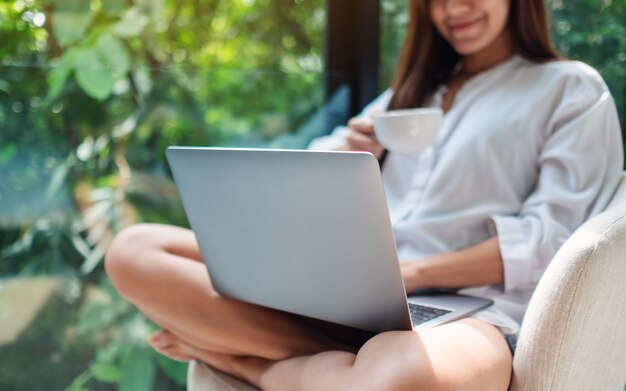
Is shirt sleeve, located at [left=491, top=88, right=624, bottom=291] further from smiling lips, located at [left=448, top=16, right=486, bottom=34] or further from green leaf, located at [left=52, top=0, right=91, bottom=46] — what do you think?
green leaf, located at [left=52, top=0, right=91, bottom=46]

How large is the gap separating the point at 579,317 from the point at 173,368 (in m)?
1.18

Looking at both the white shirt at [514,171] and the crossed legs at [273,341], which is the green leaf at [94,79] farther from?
the white shirt at [514,171]

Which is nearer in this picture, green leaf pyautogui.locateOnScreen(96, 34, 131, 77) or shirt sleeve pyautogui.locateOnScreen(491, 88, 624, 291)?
shirt sleeve pyautogui.locateOnScreen(491, 88, 624, 291)

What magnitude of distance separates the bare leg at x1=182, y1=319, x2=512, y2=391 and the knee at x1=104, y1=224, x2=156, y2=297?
32cm

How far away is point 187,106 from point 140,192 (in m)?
0.25

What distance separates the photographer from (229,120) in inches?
72.6

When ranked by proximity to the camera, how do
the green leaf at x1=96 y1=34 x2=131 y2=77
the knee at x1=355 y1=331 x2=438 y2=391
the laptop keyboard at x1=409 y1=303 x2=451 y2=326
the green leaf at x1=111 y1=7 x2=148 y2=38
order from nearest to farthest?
1. the knee at x1=355 y1=331 x2=438 y2=391
2. the laptop keyboard at x1=409 y1=303 x2=451 y2=326
3. the green leaf at x1=96 y1=34 x2=131 y2=77
4. the green leaf at x1=111 y1=7 x2=148 y2=38

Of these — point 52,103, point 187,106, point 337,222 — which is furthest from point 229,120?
point 337,222

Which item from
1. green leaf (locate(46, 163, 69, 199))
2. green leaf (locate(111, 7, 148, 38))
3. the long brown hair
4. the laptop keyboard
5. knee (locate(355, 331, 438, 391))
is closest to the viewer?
knee (locate(355, 331, 438, 391))

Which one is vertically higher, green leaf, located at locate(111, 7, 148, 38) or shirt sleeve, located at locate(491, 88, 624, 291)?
green leaf, located at locate(111, 7, 148, 38)

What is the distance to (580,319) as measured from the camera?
0.86 meters

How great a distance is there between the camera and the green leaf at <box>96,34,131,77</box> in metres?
1.70

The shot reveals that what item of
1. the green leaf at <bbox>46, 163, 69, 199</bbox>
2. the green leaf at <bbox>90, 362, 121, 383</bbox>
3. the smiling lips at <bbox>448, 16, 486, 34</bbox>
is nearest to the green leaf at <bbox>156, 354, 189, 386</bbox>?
the green leaf at <bbox>90, 362, 121, 383</bbox>

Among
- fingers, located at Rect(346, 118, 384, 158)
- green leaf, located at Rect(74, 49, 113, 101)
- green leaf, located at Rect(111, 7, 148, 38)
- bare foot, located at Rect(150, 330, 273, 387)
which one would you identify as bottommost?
bare foot, located at Rect(150, 330, 273, 387)
